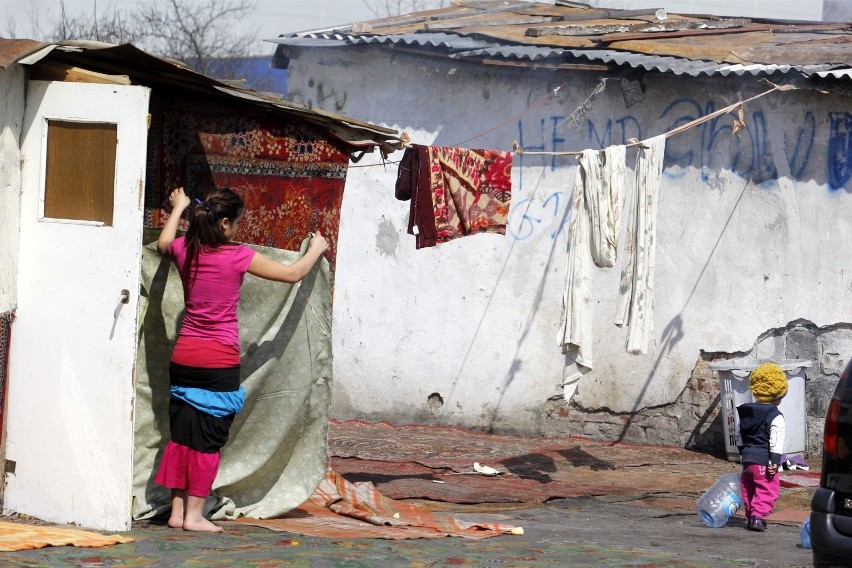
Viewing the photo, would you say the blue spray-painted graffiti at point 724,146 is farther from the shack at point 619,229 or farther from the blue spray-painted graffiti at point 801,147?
the blue spray-painted graffiti at point 801,147

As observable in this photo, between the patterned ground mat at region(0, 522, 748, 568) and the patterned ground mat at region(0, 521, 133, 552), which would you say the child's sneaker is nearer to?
the patterned ground mat at region(0, 522, 748, 568)

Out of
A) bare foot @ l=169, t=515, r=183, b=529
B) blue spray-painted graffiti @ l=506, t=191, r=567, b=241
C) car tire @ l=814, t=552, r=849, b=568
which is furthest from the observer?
blue spray-painted graffiti @ l=506, t=191, r=567, b=241

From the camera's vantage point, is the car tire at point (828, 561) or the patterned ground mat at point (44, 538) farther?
the patterned ground mat at point (44, 538)

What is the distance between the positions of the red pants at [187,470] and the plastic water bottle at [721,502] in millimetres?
3259

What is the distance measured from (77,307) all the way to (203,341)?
1.97 ft

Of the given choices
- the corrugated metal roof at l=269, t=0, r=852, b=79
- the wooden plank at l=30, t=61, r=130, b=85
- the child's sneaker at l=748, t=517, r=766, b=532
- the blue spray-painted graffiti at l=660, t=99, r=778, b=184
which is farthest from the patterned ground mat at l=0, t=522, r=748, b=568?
the corrugated metal roof at l=269, t=0, r=852, b=79

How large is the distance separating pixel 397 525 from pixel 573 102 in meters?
4.92

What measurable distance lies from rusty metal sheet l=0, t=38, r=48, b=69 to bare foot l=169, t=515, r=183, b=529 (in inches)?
88.7

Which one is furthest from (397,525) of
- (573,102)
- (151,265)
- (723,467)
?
(573,102)

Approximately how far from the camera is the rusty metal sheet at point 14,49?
539cm

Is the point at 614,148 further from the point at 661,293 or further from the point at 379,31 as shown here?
the point at 379,31

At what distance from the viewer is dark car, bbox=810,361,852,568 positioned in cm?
458

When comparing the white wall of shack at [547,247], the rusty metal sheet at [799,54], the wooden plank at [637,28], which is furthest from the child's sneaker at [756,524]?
the wooden plank at [637,28]

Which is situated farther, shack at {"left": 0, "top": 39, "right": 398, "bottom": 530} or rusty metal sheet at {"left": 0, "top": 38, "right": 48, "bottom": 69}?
shack at {"left": 0, "top": 39, "right": 398, "bottom": 530}
